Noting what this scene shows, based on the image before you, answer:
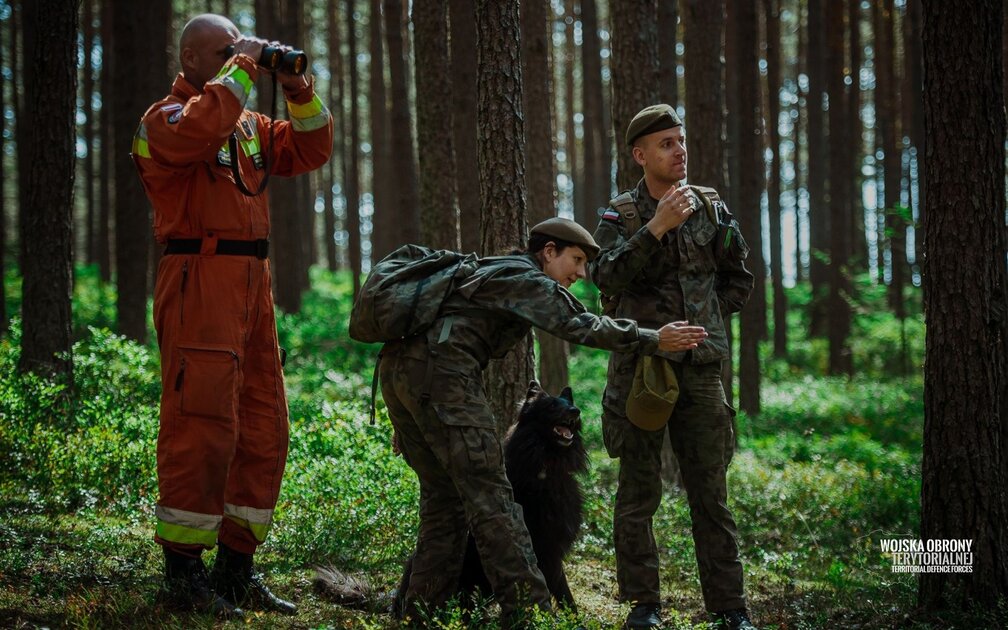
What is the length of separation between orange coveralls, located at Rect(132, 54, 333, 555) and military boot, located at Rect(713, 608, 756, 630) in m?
2.49

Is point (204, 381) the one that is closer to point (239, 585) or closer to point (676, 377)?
point (239, 585)

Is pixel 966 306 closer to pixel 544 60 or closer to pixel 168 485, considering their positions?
pixel 168 485

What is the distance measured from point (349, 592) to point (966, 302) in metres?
3.85

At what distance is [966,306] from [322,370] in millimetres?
10442

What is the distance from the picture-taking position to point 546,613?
3.75 meters

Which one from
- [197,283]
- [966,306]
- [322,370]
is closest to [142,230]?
[322,370]

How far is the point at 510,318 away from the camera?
405 centimetres

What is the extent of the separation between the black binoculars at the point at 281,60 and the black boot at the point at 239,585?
2.54 meters

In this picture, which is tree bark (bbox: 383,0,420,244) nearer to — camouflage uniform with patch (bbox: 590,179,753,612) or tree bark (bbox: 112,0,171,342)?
tree bark (bbox: 112,0,171,342)

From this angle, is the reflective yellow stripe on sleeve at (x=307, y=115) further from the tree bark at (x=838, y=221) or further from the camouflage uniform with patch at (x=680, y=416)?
the tree bark at (x=838, y=221)

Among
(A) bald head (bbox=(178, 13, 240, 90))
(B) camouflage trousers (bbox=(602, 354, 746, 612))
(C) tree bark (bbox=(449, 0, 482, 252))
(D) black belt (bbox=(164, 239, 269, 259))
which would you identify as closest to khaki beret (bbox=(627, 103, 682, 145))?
(B) camouflage trousers (bbox=(602, 354, 746, 612))

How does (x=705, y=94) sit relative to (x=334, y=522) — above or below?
above

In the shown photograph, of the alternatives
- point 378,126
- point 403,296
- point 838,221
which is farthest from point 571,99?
point 403,296

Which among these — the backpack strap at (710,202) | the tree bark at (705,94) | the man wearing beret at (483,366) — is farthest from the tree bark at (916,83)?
the man wearing beret at (483,366)
